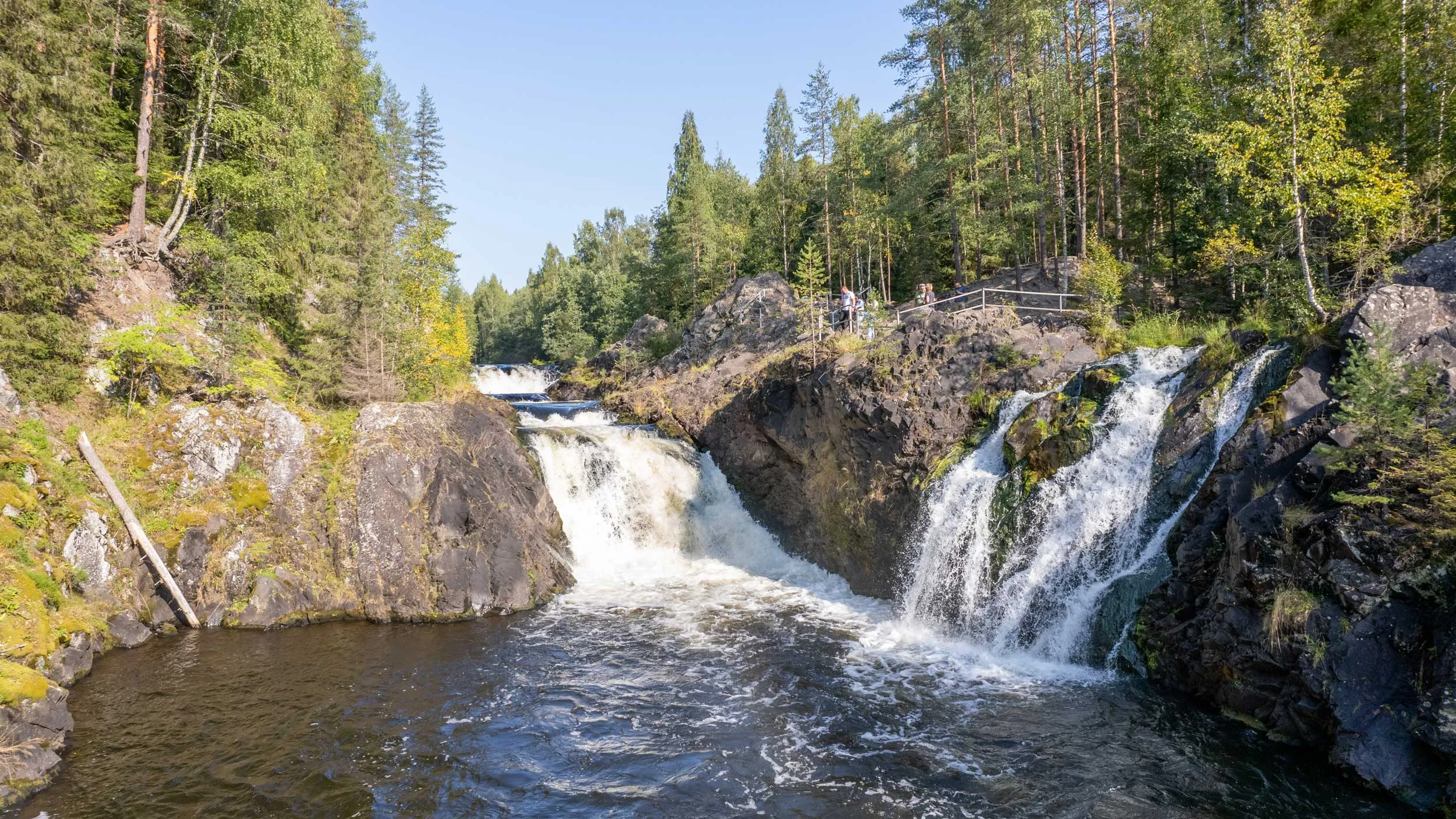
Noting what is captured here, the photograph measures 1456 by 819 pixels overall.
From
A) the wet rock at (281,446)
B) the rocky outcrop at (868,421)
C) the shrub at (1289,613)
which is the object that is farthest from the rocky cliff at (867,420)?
the wet rock at (281,446)

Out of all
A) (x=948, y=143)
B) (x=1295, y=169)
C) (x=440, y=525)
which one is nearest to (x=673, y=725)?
(x=440, y=525)

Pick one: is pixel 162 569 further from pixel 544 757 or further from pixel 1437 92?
pixel 1437 92

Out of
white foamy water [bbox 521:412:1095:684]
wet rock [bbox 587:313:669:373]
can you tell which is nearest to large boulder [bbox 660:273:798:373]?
wet rock [bbox 587:313:669:373]

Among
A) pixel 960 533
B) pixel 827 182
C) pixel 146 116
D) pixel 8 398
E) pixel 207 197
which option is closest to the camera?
pixel 8 398

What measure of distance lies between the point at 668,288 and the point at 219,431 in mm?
33238

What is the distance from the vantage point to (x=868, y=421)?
62.4 ft

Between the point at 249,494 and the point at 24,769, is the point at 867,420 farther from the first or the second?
the point at 24,769

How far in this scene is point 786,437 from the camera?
21953 mm

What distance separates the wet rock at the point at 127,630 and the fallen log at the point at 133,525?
781 millimetres

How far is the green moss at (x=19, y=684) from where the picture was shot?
965 centimetres

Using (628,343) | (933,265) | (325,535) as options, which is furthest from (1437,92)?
(628,343)

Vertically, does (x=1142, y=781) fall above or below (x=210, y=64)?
below

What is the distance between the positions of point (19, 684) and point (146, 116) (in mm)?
16124

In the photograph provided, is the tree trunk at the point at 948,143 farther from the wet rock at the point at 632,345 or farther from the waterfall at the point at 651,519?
the wet rock at the point at 632,345
